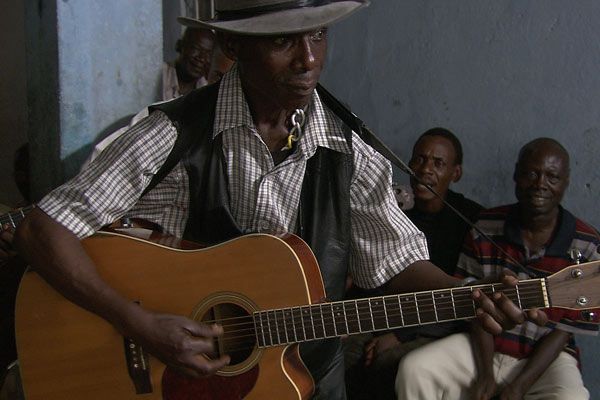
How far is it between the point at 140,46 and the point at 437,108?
6.21ft

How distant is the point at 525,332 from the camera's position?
3438 mm

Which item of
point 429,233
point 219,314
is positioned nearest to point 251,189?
point 219,314

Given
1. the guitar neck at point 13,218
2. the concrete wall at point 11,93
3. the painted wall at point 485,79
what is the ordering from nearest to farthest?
the guitar neck at point 13,218, the painted wall at point 485,79, the concrete wall at point 11,93

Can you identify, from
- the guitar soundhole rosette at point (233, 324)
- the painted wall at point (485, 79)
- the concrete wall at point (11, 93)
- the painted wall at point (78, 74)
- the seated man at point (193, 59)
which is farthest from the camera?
the concrete wall at point (11, 93)

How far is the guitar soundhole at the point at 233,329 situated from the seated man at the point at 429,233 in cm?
166

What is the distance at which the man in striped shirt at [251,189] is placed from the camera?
205 centimetres

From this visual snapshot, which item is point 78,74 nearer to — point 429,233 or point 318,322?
point 318,322

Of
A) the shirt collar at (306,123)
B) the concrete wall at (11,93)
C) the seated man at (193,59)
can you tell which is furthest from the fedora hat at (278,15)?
the concrete wall at (11,93)

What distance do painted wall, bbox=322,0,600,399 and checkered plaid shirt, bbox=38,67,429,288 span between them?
1907mm

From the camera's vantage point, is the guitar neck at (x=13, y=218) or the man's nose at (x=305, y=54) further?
the guitar neck at (x=13, y=218)

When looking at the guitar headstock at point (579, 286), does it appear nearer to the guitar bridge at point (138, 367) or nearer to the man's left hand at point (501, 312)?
the man's left hand at point (501, 312)

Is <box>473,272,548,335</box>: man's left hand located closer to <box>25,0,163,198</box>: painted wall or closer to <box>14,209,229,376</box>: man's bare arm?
<box>14,209,229,376</box>: man's bare arm

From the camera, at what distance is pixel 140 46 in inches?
126

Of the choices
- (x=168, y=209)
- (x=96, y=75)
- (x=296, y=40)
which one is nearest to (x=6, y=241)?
(x=96, y=75)
